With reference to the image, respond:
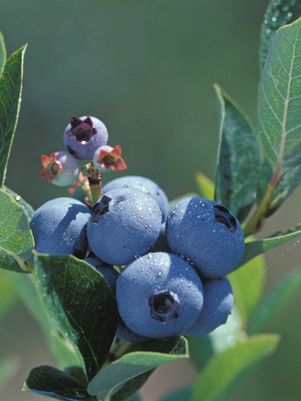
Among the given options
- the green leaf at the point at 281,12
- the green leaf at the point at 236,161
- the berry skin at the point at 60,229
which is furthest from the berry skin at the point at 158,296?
the green leaf at the point at 281,12

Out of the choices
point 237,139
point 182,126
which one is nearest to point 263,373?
point 182,126

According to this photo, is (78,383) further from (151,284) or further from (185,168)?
(185,168)

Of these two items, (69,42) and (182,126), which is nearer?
(182,126)

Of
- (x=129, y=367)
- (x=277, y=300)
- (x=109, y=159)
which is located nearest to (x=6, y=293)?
(x=277, y=300)

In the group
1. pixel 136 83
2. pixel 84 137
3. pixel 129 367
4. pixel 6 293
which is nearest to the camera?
pixel 129 367

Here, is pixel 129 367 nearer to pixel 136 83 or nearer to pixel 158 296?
pixel 158 296

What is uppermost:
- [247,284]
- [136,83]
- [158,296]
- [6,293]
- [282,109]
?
[282,109]

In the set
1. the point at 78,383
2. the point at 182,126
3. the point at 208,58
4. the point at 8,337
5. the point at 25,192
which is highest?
the point at 78,383
